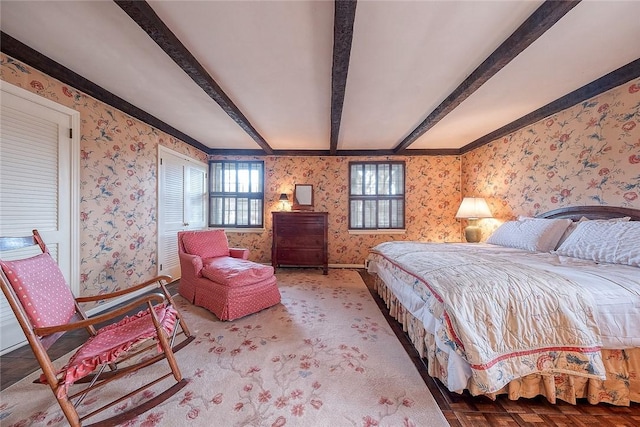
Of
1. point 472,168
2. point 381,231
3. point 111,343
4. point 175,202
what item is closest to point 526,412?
point 111,343

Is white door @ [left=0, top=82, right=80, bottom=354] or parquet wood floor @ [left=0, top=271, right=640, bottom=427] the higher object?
white door @ [left=0, top=82, right=80, bottom=354]

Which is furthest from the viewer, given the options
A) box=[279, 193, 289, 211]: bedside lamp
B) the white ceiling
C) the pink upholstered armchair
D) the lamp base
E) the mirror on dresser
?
the mirror on dresser

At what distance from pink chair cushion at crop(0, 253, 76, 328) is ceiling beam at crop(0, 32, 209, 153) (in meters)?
1.66

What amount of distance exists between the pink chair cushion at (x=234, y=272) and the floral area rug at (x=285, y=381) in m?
0.39

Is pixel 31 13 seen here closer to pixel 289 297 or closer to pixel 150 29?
pixel 150 29

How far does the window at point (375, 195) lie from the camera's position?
15.0 feet

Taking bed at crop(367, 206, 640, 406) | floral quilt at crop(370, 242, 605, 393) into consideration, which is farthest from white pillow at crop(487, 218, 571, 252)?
floral quilt at crop(370, 242, 605, 393)

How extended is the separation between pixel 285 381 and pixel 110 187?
111 inches

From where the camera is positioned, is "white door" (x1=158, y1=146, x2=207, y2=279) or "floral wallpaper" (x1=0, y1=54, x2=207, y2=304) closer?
"floral wallpaper" (x1=0, y1=54, x2=207, y2=304)

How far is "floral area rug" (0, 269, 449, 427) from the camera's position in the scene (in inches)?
47.4

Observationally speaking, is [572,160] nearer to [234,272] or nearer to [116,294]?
[234,272]

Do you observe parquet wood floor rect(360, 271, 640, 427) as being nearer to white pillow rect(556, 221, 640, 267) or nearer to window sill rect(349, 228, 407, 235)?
white pillow rect(556, 221, 640, 267)

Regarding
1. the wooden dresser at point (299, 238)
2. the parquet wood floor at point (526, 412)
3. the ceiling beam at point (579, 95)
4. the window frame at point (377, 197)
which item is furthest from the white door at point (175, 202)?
the ceiling beam at point (579, 95)

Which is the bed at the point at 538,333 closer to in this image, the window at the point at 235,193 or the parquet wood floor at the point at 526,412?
the parquet wood floor at the point at 526,412
